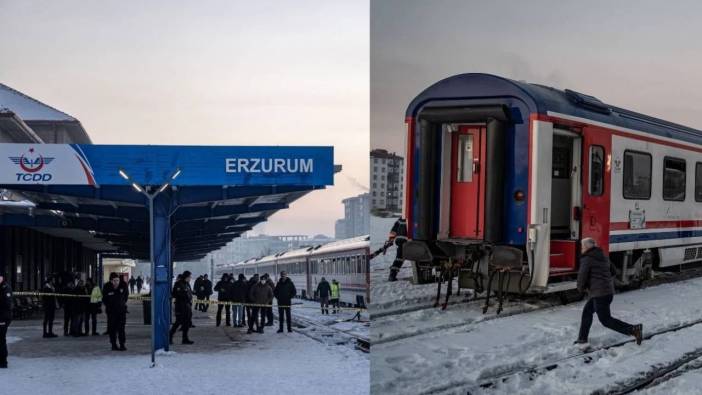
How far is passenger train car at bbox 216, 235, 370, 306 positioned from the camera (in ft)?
18.8

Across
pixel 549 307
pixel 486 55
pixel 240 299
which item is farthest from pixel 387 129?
pixel 240 299

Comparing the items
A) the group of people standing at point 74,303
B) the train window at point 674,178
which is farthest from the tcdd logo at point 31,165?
the train window at point 674,178

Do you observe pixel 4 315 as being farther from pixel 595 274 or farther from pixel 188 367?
pixel 595 274

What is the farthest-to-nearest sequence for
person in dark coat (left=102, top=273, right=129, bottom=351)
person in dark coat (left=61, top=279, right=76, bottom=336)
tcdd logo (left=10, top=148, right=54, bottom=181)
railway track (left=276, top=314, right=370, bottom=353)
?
person in dark coat (left=61, top=279, right=76, bottom=336), person in dark coat (left=102, top=273, right=129, bottom=351), railway track (left=276, top=314, right=370, bottom=353), tcdd logo (left=10, top=148, right=54, bottom=181)

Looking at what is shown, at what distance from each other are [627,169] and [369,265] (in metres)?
1.20

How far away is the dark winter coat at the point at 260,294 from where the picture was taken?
888 cm

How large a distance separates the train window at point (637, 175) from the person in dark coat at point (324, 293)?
5407 millimetres

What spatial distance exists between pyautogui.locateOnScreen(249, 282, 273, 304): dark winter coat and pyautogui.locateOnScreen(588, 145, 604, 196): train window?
19.8 ft

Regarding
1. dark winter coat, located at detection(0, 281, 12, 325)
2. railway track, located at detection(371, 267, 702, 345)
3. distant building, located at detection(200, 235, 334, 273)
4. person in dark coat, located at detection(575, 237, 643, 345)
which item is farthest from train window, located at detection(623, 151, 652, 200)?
dark winter coat, located at detection(0, 281, 12, 325)

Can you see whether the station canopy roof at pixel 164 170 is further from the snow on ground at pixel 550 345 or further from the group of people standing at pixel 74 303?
the snow on ground at pixel 550 345

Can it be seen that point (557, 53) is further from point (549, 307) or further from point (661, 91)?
point (549, 307)

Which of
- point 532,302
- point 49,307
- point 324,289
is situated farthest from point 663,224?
point 49,307

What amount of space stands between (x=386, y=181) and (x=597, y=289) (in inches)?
38.3

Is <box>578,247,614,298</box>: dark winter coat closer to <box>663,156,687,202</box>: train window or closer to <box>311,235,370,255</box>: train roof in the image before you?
<box>663,156,687,202</box>: train window
